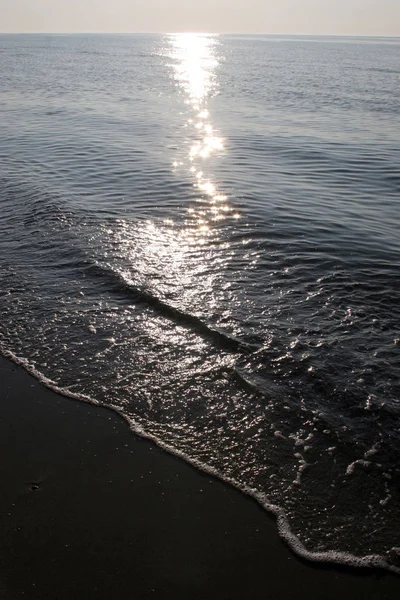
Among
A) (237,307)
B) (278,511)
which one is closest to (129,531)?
(278,511)

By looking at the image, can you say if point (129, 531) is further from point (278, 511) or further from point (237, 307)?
point (237, 307)

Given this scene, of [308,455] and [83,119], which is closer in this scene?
[308,455]

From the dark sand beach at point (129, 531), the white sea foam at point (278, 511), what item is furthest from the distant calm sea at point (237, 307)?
the dark sand beach at point (129, 531)

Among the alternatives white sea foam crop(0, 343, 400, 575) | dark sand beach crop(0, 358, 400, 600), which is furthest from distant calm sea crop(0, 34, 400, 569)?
dark sand beach crop(0, 358, 400, 600)

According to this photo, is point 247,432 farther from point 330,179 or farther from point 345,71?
point 345,71

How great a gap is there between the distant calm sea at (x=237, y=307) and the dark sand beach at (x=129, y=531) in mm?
284

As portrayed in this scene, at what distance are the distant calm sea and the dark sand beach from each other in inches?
11.2

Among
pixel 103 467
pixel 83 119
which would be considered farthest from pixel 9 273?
pixel 83 119

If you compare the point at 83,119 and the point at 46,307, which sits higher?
the point at 83,119

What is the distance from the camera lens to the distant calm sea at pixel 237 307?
6.17 m

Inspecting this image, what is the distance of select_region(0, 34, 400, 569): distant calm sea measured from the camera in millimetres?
6168

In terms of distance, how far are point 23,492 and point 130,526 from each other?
1.22 metres

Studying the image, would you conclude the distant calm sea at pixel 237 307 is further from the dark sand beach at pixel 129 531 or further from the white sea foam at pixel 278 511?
the dark sand beach at pixel 129 531

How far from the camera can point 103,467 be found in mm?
6023
